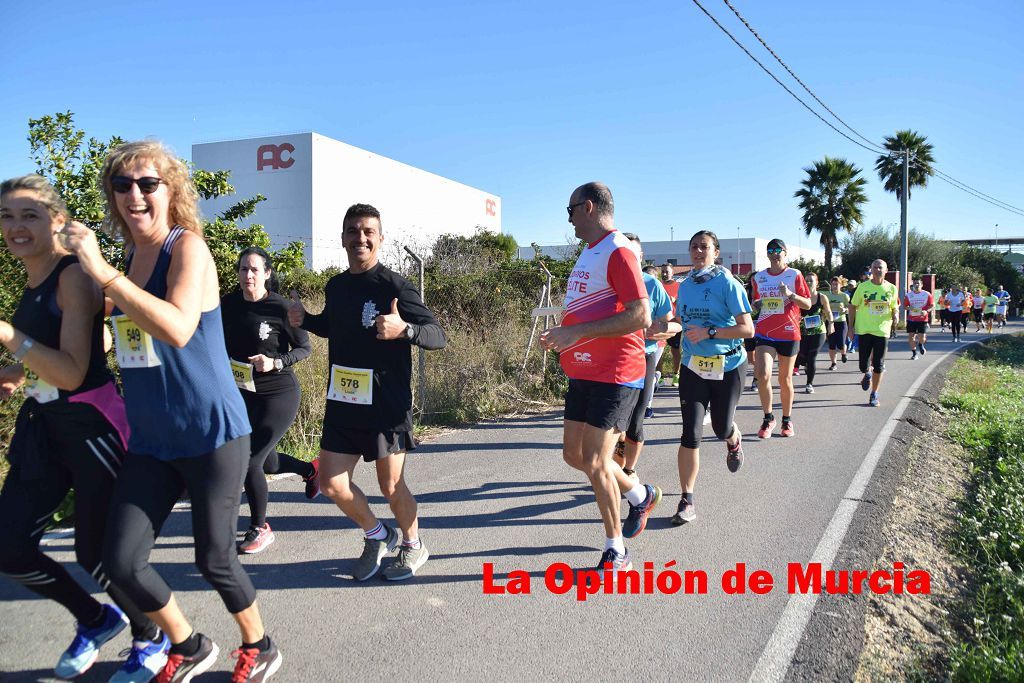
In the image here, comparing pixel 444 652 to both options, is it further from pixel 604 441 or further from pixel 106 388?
pixel 106 388

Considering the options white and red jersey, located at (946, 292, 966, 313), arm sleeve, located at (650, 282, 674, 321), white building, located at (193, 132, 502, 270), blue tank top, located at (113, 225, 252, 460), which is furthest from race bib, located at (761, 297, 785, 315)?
white building, located at (193, 132, 502, 270)

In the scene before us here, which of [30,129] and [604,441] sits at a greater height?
[30,129]

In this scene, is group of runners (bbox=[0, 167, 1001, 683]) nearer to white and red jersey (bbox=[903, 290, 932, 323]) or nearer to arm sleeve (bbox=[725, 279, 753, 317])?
arm sleeve (bbox=[725, 279, 753, 317])

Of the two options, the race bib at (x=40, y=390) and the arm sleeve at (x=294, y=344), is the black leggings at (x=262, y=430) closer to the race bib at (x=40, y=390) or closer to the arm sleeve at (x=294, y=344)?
the arm sleeve at (x=294, y=344)

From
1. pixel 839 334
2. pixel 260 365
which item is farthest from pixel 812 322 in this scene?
pixel 260 365

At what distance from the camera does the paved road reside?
10.3ft

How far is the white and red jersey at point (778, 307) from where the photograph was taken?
8.27 meters

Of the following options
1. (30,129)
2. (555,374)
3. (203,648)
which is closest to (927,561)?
(203,648)

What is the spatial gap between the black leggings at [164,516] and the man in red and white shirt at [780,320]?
21.0 ft

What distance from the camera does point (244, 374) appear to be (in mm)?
4367

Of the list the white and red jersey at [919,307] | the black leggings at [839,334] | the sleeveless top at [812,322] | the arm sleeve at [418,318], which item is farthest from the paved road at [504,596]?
the white and red jersey at [919,307]

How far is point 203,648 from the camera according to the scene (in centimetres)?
286

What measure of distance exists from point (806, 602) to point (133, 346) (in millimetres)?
3381

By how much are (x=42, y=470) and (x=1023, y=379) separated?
15.2 metres
